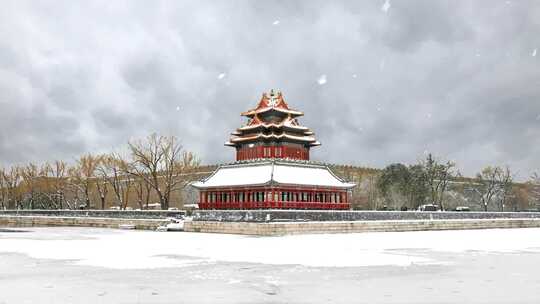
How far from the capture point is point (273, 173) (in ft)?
178

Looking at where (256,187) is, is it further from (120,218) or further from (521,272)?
(521,272)

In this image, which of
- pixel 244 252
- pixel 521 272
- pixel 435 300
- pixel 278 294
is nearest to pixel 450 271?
pixel 521 272

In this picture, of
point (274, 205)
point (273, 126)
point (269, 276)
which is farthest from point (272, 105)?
point (269, 276)

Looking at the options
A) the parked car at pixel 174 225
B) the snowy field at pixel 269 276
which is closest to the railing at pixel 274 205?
the parked car at pixel 174 225

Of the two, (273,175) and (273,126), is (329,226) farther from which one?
(273,126)

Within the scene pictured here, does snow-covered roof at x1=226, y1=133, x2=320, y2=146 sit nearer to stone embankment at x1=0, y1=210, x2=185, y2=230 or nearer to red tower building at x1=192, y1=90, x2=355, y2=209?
red tower building at x1=192, y1=90, x2=355, y2=209

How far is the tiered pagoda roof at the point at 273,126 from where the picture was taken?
203 feet

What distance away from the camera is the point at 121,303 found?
11.1m

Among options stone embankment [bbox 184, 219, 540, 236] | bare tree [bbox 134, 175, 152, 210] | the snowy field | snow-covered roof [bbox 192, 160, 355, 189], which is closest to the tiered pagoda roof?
snow-covered roof [bbox 192, 160, 355, 189]

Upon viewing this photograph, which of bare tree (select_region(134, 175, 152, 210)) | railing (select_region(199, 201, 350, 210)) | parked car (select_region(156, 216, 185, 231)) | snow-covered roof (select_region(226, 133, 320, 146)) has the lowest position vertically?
parked car (select_region(156, 216, 185, 231))

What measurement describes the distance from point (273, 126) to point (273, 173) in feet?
29.1

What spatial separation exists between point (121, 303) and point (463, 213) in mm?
49449

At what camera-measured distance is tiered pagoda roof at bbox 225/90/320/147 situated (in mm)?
61781

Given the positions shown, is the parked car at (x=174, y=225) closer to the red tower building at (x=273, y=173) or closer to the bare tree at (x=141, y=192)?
the red tower building at (x=273, y=173)
